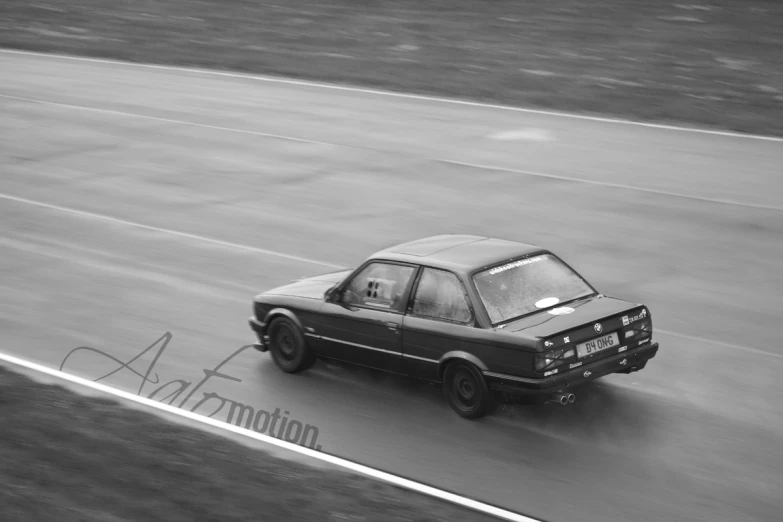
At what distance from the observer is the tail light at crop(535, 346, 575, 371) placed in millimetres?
8289

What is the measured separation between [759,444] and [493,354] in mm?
2219

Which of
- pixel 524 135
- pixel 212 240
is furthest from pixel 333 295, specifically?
pixel 524 135

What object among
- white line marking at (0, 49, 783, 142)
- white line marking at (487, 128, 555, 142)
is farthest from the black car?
white line marking at (0, 49, 783, 142)

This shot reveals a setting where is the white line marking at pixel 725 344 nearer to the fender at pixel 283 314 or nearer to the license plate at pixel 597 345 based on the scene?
the license plate at pixel 597 345

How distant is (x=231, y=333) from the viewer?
39.0 ft

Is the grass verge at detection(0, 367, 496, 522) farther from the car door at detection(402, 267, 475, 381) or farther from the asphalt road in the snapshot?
the car door at detection(402, 267, 475, 381)

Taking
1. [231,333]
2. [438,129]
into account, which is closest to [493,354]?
[231,333]

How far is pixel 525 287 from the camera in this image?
903 cm

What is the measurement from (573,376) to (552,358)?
26 cm

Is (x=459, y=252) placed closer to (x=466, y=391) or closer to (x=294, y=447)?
(x=466, y=391)

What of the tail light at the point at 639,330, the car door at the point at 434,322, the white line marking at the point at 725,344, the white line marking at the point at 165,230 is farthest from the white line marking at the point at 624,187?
the car door at the point at 434,322

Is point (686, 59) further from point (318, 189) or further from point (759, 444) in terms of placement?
point (759, 444)

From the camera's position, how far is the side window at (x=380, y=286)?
374 inches

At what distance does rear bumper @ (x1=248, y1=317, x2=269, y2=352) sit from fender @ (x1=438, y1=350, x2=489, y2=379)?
90.5 inches
